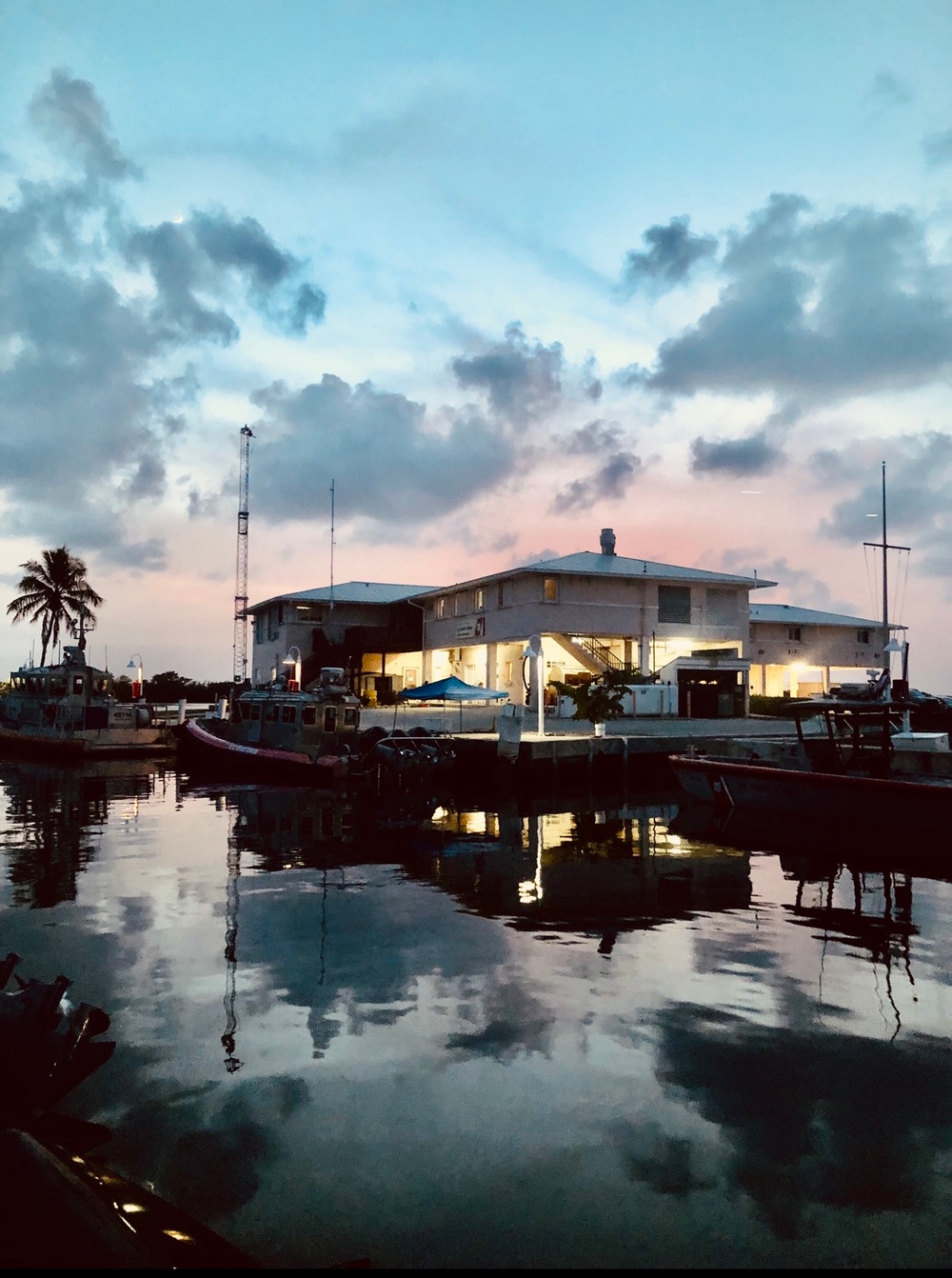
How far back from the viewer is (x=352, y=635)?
56406 millimetres

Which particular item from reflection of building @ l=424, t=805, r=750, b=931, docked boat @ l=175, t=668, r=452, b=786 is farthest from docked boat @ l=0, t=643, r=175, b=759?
reflection of building @ l=424, t=805, r=750, b=931

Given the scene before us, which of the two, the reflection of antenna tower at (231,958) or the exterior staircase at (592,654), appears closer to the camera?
the reflection of antenna tower at (231,958)

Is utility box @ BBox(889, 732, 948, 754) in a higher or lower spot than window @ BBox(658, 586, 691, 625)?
lower

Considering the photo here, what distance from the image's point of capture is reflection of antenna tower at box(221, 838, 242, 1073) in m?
7.83

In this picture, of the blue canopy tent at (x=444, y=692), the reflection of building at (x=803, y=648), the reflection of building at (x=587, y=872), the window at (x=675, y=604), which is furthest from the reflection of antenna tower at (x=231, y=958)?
the reflection of building at (x=803, y=648)

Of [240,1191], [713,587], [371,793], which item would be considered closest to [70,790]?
[371,793]

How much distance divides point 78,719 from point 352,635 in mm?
19278

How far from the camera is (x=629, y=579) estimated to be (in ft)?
151

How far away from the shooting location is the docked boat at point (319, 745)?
30875mm

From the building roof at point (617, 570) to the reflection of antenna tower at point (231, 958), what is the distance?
93.9 ft

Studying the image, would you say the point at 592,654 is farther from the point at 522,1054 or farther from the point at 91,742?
the point at 522,1054

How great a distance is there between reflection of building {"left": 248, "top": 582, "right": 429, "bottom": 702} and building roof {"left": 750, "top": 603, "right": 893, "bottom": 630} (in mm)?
22309

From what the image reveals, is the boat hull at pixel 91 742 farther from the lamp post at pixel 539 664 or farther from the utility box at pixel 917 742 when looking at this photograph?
the utility box at pixel 917 742

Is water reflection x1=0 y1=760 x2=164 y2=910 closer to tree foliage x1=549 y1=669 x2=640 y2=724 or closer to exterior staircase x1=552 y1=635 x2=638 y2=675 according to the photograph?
tree foliage x1=549 y1=669 x2=640 y2=724
